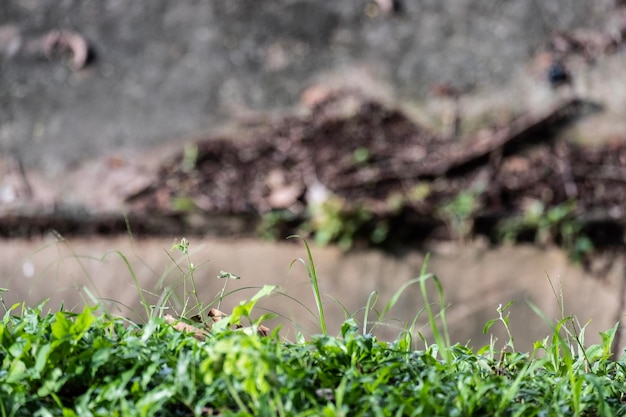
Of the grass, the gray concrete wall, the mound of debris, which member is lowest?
the mound of debris

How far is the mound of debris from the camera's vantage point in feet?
14.1

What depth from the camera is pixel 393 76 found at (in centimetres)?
513

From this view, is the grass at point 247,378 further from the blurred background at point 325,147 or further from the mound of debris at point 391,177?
the mound of debris at point 391,177

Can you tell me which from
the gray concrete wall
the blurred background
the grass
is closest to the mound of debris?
the blurred background

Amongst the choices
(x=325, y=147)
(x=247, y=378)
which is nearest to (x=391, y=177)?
(x=325, y=147)

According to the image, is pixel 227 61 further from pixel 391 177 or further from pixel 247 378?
pixel 247 378

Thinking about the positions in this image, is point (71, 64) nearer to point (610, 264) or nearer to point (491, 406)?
point (610, 264)

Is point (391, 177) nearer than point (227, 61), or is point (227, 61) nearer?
point (391, 177)

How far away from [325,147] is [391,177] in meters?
0.44

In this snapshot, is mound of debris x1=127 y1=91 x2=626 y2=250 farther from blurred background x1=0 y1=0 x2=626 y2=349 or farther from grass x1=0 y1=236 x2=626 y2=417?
grass x1=0 y1=236 x2=626 y2=417

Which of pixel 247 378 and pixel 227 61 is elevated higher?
pixel 227 61

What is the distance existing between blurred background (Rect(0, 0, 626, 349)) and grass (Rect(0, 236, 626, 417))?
1937 millimetres

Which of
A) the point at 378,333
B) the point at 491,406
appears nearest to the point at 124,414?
the point at 491,406

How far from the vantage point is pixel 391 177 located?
4.63 metres
